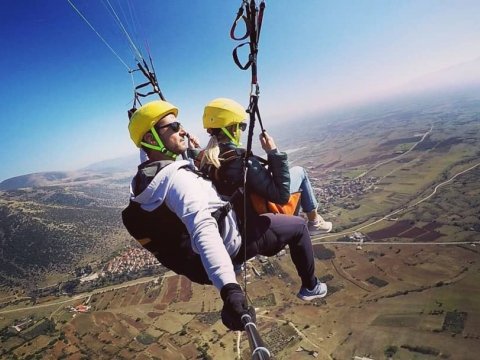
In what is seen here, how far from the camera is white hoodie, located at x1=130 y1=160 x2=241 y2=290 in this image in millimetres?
2373

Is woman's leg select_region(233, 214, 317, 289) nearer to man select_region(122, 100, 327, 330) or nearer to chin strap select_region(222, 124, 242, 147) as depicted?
man select_region(122, 100, 327, 330)

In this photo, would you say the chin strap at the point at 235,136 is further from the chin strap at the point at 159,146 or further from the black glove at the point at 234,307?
the black glove at the point at 234,307

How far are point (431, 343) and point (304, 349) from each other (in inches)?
597

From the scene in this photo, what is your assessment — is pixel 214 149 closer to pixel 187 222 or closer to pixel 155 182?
pixel 155 182

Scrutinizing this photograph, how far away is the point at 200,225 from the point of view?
2.49 metres

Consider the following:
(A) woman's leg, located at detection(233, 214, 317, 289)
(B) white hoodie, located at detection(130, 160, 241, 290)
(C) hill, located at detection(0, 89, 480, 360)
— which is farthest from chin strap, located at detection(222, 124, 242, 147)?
(C) hill, located at detection(0, 89, 480, 360)

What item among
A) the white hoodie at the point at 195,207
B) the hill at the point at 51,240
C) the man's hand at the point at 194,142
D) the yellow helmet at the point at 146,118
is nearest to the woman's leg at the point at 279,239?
the white hoodie at the point at 195,207

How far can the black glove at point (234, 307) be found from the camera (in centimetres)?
207

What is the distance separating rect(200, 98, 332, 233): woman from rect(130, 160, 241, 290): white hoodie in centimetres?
76

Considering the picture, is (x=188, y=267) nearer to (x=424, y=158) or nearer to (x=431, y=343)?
(x=431, y=343)

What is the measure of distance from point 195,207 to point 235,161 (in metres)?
1.47

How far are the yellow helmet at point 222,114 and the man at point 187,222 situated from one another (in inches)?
24.9

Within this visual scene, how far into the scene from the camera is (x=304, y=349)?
129ft

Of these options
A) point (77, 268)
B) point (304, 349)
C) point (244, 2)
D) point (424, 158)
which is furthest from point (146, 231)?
point (424, 158)
